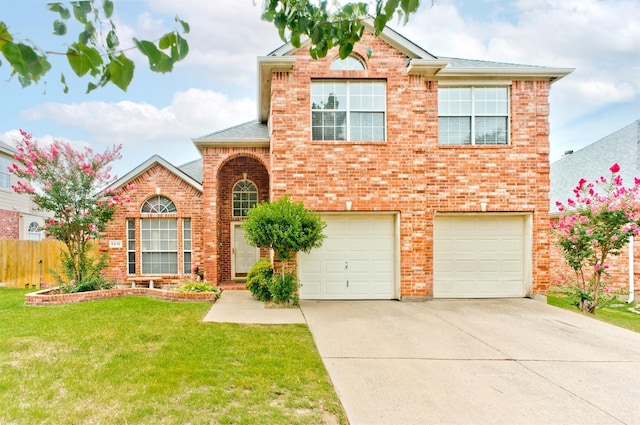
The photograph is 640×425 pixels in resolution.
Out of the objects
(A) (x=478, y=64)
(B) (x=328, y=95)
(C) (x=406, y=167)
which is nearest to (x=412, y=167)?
(C) (x=406, y=167)

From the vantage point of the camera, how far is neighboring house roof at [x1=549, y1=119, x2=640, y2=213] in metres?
15.1

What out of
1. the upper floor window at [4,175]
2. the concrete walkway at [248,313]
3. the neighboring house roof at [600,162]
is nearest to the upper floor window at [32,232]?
the upper floor window at [4,175]

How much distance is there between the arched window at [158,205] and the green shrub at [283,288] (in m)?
5.59

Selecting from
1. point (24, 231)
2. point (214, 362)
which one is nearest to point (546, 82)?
point (214, 362)

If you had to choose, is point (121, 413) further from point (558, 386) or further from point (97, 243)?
point (97, 243)

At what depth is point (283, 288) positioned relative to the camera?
9312mm

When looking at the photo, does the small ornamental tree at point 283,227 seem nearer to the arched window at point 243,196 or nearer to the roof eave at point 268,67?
the roof eave at point 268,67

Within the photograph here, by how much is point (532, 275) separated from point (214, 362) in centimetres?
896

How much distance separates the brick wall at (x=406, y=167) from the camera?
991 cm

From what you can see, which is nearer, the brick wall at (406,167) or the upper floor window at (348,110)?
the brick wall at (406,167)

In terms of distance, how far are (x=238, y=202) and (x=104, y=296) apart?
A: 17.3ft

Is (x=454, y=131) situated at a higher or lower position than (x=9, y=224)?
higher

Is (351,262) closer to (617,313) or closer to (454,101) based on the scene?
(454,101)

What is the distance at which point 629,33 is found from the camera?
1070 cm
